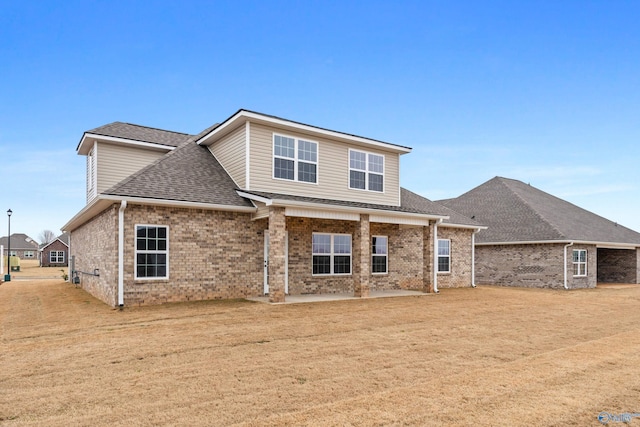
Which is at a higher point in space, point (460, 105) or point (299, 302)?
point (460, 105)

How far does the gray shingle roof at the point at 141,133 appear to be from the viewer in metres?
18.2

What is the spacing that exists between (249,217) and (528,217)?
59.7ft

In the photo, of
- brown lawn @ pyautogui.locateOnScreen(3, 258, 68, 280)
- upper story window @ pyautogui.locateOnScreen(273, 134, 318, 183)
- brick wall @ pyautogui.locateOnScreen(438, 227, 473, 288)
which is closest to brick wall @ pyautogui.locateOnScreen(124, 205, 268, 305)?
upper story window @ pyautogui.locateOnScreen(273, 134, 318, 183)

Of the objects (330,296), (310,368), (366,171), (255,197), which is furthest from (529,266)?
(310,368)

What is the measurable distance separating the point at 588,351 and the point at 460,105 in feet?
59.6

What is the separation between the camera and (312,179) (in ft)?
52.4

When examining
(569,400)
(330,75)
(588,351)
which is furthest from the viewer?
(330,75)

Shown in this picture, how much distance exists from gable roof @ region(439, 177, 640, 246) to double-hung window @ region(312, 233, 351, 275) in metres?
11.4

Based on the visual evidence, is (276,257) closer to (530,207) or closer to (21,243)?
(530,207)

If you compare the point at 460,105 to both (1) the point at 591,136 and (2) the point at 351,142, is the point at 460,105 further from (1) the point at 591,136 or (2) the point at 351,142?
(2) the point at 351,142

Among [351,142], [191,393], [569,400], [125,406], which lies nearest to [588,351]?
[569,400]

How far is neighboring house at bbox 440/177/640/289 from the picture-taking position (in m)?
22.7

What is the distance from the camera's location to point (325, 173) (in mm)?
16312

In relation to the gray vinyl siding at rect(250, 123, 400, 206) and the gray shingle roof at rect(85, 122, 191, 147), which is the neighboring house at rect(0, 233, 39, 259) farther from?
the gray vinyl siding at rect(250, 123, 400, 206)
